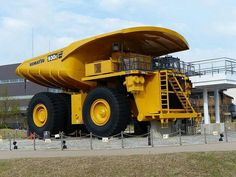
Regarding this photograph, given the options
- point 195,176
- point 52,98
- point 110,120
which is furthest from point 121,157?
point 52,98

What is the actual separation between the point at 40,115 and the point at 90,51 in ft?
19.2

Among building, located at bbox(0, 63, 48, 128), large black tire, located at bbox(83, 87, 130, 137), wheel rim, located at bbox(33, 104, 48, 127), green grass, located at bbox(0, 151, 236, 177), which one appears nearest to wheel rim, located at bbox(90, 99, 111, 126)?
large black tire, located at bbox(83, 87, 130, 137)

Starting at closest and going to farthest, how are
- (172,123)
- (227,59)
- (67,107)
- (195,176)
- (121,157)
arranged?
1. (195,176)
2. (121,157)
3. (172,123)
4. (67,107)
5. (227,59)

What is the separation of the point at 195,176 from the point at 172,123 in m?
15.9

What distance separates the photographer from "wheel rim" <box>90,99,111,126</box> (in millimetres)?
25297

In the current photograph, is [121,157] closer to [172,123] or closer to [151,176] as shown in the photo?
[151,176]

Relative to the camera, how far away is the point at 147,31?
25.5 m

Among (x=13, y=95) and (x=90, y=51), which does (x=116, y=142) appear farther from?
(x=13, y=95)

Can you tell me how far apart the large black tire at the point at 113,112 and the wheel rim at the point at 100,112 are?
0.56 feet

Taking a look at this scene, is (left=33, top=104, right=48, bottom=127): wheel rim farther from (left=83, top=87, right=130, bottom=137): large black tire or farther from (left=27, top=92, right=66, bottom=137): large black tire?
(left=83, top=87, right=130, bottom=137): large black tire

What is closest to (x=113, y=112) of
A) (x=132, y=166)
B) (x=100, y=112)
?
(x=100, y=112)

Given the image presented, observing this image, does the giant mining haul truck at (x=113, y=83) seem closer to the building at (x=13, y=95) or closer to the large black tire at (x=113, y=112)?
the large black tire at (x=113, y=112)

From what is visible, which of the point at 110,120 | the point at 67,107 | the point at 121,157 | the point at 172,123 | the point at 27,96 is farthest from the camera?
the point at 27,96

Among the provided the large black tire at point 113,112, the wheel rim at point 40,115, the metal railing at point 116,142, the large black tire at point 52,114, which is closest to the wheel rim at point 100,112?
the large black tire at point 113,112
